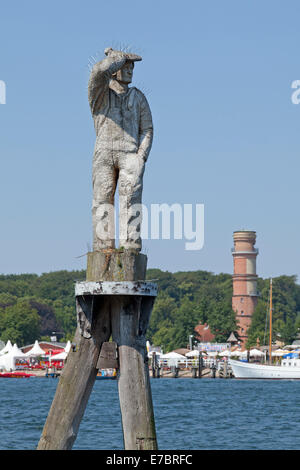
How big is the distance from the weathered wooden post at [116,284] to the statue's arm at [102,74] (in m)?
0.01

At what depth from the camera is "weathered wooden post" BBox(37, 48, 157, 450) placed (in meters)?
10.0

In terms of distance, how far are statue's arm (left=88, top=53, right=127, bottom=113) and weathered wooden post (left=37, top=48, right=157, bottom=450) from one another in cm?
1

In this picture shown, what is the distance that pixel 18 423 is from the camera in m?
40.2

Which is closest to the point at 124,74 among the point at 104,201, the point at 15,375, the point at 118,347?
the point at 104,201

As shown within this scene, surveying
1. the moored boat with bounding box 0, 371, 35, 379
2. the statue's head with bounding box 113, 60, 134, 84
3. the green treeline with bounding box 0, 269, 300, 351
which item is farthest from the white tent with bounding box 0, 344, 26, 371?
the statue's head with bounding box 113, 60, 134, 84

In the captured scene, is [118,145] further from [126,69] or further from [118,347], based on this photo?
[118,347]

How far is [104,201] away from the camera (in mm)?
10508

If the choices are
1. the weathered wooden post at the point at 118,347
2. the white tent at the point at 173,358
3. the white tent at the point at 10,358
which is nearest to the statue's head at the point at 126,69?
the weathered wooden post at the point at 118,347

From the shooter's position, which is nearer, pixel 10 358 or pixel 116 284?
pixel 116 284

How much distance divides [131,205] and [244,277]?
171m

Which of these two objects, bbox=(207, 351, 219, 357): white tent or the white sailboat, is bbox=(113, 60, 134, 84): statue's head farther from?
bbox=(207, 351, 219, 357): white tent
